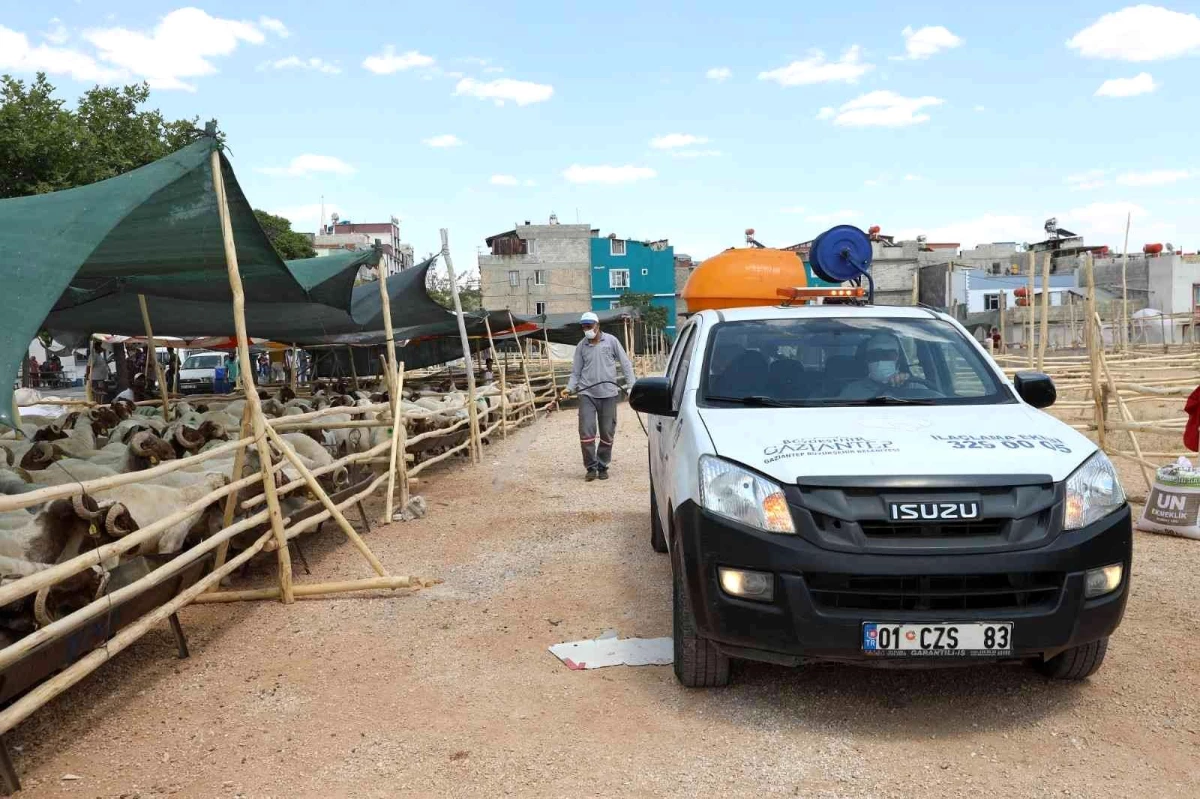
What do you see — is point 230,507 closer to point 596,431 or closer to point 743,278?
point 596,431

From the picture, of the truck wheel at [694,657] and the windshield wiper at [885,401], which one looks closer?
the truck wheel at [694,657]

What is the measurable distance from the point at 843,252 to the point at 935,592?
540 cm

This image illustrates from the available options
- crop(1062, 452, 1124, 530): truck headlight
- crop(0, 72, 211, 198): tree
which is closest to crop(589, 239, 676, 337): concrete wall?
crop(0, 72, 211, 198): tree

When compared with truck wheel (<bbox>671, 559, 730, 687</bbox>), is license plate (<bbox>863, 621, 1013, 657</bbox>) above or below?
above

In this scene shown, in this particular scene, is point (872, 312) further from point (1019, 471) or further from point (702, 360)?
point (1019, 471)

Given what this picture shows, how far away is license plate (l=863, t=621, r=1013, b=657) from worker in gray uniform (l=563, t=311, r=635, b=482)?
706 cm

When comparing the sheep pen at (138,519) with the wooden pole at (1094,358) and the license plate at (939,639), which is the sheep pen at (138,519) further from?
the wooden pole at (1094,358)

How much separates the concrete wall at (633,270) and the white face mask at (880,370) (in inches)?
2260

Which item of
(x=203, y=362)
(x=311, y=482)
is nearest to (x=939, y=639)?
(x=311, y=482)

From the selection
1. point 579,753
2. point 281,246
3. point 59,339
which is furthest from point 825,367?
point 281,246

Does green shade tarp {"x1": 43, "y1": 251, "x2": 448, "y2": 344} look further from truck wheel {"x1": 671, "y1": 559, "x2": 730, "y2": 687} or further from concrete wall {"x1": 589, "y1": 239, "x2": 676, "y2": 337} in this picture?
concrete wall {"x1": 589, "y1": 239, "x2": 676, "y2": 337}

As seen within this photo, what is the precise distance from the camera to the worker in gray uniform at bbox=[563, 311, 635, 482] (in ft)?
34.0

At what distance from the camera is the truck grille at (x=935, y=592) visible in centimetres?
334

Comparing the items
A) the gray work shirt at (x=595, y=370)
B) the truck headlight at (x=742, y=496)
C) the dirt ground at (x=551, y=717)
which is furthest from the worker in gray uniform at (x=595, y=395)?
the truck headlight at (x=742, y=496)
